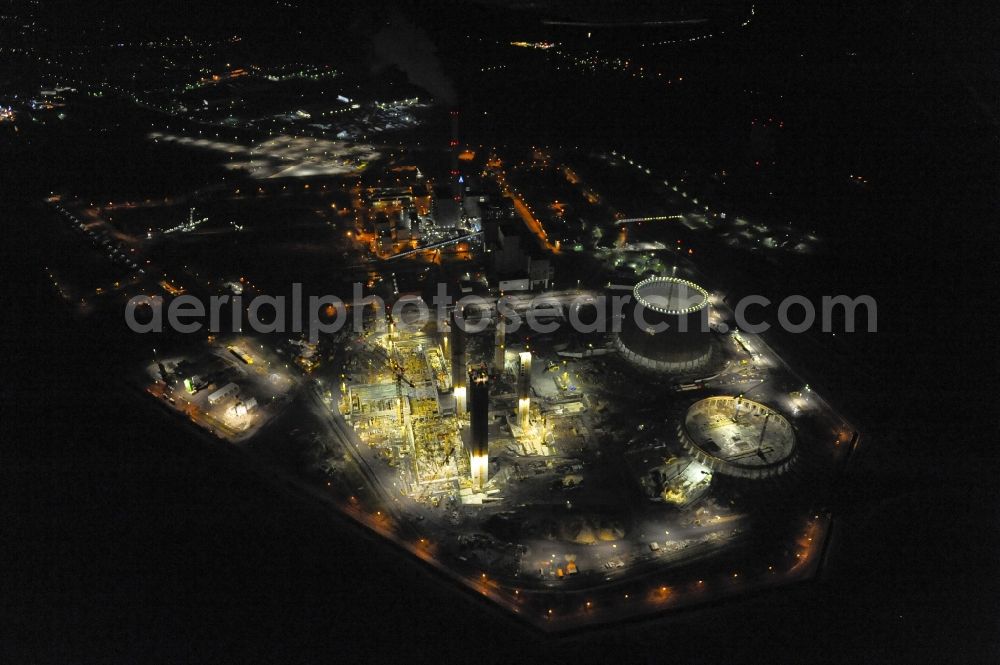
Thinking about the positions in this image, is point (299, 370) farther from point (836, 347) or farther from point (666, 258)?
point (836, 347)

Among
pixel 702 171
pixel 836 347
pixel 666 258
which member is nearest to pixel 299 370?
pixel 666 258

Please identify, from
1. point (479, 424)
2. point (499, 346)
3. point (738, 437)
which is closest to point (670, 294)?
point (738, 437)

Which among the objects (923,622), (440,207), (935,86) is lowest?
(923,622)

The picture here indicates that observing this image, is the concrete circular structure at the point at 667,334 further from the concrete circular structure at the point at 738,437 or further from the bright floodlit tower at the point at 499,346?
the bright floodlit tower at the point at 499,346

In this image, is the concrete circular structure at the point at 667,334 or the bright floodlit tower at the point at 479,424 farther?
the concrete circular structure at the point at 667,334

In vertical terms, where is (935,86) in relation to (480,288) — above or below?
above

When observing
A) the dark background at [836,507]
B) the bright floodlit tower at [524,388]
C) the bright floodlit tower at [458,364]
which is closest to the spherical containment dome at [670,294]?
the dark background at [836,507]

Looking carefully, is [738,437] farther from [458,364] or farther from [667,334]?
[458,364]
